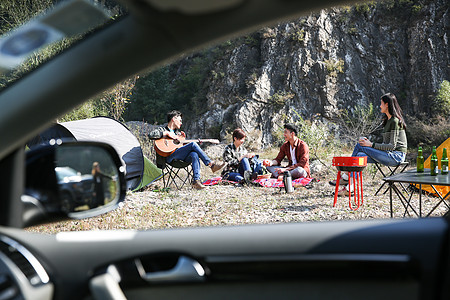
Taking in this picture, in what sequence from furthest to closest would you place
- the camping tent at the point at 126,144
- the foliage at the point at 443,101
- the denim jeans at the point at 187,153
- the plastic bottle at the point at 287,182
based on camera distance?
the foliage at the point at 443,101 < the denim jeans at the point at 187,153 < the camping tent at the point at 126,144 < the plastic bottle at the point at 287,182

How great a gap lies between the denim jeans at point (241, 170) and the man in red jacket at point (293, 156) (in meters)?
0.40

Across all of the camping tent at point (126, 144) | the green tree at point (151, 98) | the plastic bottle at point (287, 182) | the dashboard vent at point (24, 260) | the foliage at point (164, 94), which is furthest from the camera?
the green tree at point (151, 98)

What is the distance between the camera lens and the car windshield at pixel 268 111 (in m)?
0.69

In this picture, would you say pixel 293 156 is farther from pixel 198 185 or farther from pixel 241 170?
pixel 198 185

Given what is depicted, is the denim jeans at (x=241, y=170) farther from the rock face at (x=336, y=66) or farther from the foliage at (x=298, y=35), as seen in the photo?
the foliage at (x=298, y=35)

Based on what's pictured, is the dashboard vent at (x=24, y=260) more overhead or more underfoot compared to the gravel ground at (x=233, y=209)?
more overhead

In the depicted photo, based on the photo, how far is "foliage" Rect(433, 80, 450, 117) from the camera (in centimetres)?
1438

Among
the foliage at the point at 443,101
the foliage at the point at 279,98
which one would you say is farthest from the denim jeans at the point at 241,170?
the foliage at the point at 279,98

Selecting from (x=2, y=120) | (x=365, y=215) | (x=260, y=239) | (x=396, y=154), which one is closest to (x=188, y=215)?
(x=365, y=215)

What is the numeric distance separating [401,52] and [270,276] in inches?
743

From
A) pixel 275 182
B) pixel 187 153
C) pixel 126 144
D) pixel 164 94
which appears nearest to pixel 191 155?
pixel 187 153

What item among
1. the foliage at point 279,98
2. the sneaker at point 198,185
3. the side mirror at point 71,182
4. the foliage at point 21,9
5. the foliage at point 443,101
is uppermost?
the foliage at point 21,9

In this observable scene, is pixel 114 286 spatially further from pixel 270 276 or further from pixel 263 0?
pixel 263 0

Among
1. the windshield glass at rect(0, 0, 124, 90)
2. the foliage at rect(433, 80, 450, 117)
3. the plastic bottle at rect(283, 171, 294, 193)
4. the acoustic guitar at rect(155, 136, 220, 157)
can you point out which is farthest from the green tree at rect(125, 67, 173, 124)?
the windshield glass at rect(0, 0, 124, 90)
